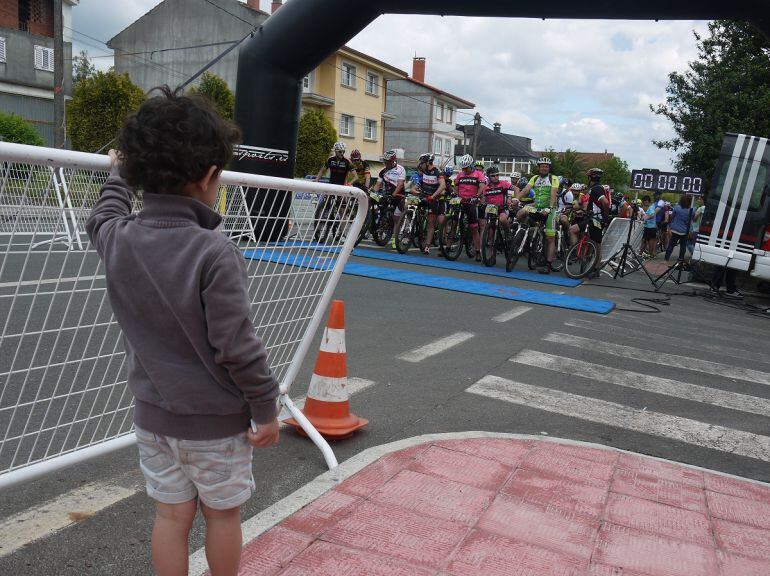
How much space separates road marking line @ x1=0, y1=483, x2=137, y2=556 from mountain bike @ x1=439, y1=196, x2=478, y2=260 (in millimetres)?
11226

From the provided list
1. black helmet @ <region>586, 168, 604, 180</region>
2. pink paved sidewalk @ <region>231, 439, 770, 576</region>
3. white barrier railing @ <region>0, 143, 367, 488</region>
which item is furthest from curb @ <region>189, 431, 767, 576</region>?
black helmet @ <region>586, 168, 604, 180</region>

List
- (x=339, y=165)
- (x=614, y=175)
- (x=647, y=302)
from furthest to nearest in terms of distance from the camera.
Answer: (x=614, y=175), (x=339, y=165), (x=647, y=302)

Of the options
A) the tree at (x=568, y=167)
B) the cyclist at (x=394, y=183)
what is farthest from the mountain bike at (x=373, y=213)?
the tree at (x=568, y=167)

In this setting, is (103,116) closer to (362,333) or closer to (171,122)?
(362,333)

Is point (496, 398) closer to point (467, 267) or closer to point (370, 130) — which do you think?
point (467, 267)

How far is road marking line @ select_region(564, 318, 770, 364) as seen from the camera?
791 centimetres

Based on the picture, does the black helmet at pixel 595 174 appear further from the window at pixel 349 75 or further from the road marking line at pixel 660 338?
the window at pixel 349 75

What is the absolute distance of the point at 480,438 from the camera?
14.1 feet

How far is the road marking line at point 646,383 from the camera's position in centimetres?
583

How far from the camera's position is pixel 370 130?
4806 cm

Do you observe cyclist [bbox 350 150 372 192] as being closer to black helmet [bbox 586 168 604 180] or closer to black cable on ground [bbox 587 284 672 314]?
black helmet [bbox 586 168 604 180]

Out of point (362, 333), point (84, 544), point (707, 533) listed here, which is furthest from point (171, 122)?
point (362, 333)

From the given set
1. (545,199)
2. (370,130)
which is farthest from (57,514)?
(370,130)

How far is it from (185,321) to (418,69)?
6373 cm
